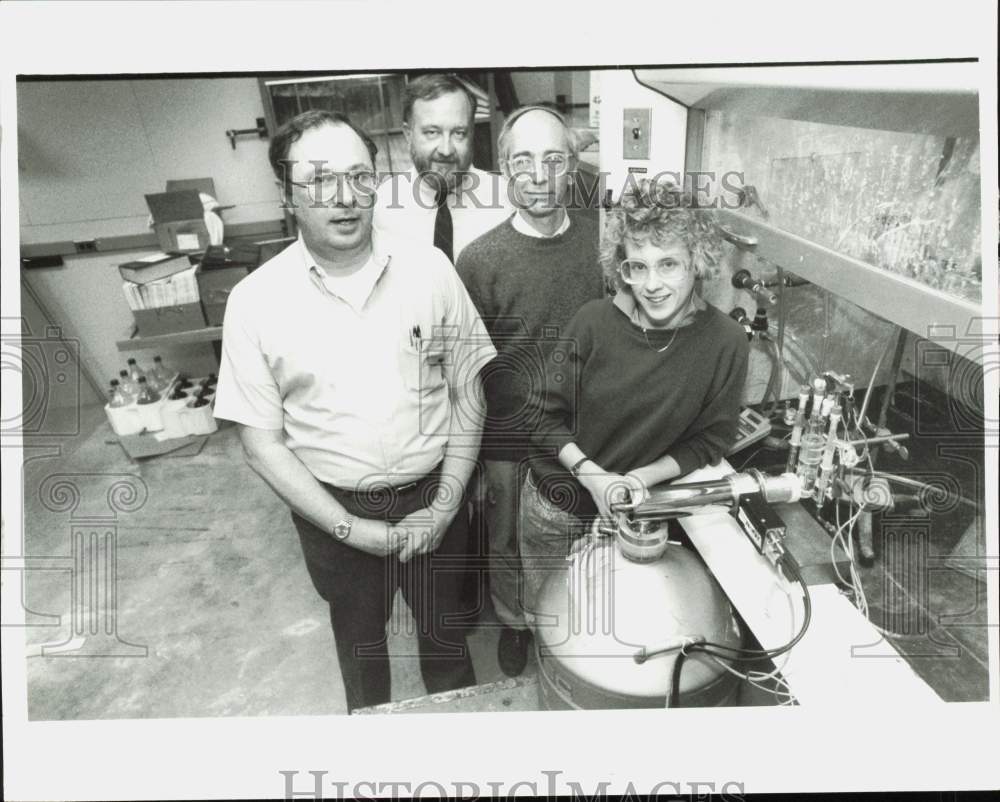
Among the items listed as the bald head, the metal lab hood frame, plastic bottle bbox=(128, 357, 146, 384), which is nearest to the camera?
the metal lab hood frame

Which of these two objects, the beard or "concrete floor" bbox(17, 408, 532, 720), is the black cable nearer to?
"concrete floor" bbox(17, 408, 532, 720)

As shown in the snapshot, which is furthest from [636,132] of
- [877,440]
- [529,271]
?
[877,440]

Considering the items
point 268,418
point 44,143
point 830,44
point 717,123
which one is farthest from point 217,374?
point 830,44

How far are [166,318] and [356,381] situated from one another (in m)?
0.32

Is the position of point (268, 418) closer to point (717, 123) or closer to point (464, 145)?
point (464, 145)

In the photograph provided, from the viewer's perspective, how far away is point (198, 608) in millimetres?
1048

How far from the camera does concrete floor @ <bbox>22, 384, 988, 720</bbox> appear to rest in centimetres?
88

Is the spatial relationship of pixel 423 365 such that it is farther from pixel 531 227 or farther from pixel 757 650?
pixel 757 650

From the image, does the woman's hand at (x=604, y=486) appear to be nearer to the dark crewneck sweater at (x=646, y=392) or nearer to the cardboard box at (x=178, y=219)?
the dark crewneck sweater at (x=646, y=392)

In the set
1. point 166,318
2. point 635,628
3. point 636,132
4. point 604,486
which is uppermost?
point 636,132

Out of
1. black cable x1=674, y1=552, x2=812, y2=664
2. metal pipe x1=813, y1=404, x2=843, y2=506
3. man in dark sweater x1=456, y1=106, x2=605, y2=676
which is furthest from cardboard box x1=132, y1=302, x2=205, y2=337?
metal pipe x1=813, y1=404, x2=843, y2=506

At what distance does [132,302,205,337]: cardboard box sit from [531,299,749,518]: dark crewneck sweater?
0.60 meters

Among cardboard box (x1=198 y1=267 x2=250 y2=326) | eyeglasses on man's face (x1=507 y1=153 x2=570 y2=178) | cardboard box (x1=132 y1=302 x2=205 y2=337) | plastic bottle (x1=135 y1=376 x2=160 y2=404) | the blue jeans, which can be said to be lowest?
the blue jeans

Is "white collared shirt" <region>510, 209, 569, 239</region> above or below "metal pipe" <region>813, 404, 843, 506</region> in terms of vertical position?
above
